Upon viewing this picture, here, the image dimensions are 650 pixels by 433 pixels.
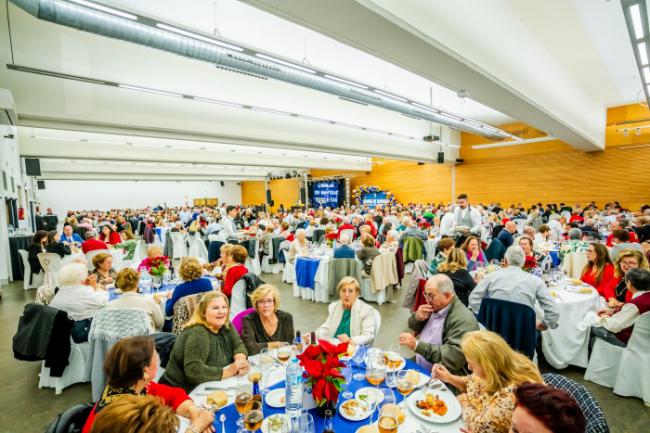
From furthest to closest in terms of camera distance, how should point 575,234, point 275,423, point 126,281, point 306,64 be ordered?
point 575,234 < point 306,64 < point 126,281 < point 275,423

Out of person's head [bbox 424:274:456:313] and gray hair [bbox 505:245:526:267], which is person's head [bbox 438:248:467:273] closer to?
gray hair [bbox 505:245:526:267]

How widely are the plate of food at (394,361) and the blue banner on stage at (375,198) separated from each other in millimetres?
17335

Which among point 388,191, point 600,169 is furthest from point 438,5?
point 388,191

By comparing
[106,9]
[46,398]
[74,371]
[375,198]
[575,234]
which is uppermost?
[106,9]

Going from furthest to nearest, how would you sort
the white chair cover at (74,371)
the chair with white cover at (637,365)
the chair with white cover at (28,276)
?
the chair with white cover at (28,276) < the white chair cover at (74,371) < the chair with white cover at (637,365)

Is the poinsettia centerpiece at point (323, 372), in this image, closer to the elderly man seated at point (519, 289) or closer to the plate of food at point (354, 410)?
the plate of food at point (354, 410)

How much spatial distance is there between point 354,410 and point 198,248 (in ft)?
28.5

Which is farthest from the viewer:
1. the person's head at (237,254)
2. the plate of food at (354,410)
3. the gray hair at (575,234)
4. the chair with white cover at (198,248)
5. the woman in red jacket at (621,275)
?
the chair with white cover at (198,248)

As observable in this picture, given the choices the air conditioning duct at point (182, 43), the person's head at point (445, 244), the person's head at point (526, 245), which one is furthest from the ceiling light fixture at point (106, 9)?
the person's head at point (526, 245)

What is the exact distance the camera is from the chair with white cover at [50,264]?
5.93 metres

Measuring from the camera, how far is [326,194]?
2188cm

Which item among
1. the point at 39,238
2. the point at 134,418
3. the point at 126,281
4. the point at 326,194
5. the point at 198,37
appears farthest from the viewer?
the point at 326,194

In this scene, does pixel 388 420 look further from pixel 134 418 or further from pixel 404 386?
pixel 134 418

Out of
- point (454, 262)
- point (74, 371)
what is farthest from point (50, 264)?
point (454, 262)
